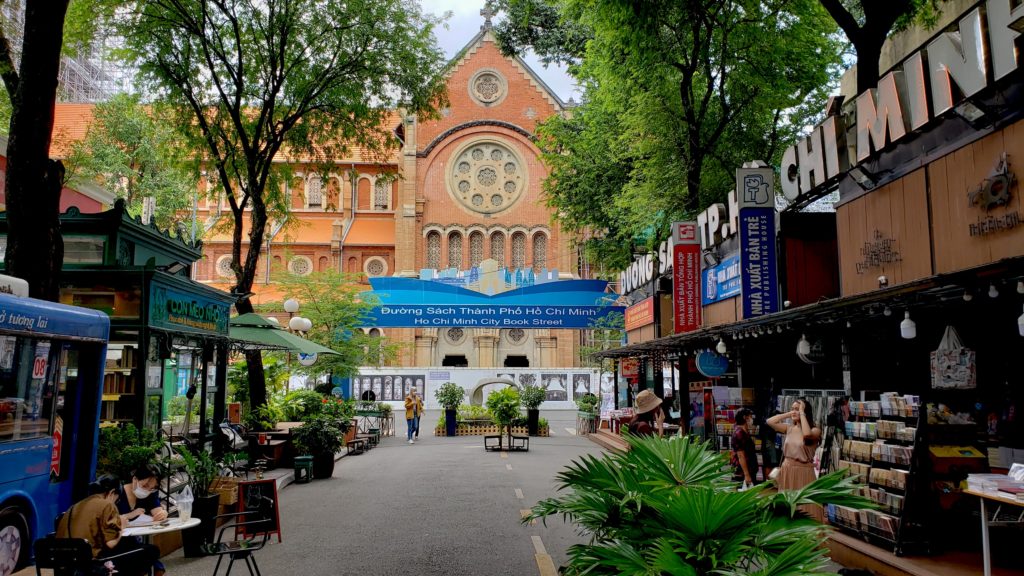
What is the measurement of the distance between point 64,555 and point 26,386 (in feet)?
8.85

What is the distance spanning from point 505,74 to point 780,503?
52.1 metres

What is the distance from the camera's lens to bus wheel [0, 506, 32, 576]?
22.7ft

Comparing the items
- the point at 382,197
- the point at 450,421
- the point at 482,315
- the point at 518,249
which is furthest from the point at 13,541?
the point at 382,197

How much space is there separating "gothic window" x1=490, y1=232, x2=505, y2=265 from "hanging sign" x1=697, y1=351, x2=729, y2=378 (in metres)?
38.0

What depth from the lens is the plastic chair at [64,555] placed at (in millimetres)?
5566

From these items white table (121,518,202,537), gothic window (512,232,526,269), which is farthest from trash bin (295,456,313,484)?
gothic window (512,232,526,269)

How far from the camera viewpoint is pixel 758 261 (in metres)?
14.8

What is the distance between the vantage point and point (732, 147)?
800 inches

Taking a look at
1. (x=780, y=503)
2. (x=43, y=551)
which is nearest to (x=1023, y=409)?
(x=780, y=503)

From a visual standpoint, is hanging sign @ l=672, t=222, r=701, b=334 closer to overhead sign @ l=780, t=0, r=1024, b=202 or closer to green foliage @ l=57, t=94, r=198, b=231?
overhead sign @ l=780, t=0, r=1024, b=202

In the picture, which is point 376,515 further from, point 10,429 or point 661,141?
point 661,141

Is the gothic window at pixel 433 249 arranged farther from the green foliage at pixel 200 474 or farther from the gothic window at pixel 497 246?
the green foliage at pixel 200 474

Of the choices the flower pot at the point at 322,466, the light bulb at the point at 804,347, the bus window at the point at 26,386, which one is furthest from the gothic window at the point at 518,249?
the bus window at the point at 26,386

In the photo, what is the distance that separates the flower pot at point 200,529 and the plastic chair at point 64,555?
3.19 metres
